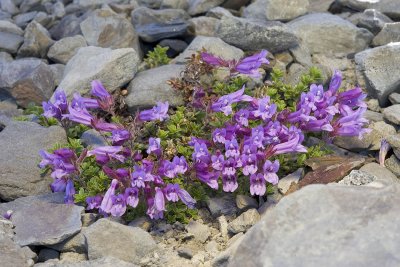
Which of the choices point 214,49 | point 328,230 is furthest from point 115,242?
point 214,49

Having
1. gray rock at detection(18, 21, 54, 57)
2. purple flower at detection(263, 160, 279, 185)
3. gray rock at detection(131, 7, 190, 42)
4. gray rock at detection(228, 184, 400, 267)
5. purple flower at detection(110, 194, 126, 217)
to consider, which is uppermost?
gray rock at detection(228, 184, 400, 267)

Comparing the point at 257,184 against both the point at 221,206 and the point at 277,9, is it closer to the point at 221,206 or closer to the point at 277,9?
the point at 221,206

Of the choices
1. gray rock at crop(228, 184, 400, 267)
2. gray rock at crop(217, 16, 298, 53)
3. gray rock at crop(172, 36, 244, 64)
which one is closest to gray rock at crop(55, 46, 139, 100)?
gray rock at crop(172, 36, 244, 64)

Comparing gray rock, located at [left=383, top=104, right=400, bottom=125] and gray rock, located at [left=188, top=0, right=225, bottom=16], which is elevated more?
gray rock, located at [left=383, top=104, right=400, bottom=125]

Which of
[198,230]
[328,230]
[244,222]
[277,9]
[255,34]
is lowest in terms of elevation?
[198,230]

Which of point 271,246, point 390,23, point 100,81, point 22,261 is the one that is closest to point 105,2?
point 100,81

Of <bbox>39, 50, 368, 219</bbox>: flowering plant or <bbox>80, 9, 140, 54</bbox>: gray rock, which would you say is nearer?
<bbox>39, 50, 368, 219</bbox>: flowering plant

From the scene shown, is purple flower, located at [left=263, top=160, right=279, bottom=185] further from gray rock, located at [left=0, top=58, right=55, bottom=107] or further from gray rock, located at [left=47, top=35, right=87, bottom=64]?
gray rock, located at [left=47, top=35, right=87, bottom=64]
